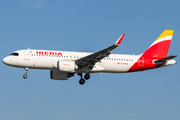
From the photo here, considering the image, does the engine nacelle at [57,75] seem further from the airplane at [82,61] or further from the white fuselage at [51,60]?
the white fuselage at [51,60]

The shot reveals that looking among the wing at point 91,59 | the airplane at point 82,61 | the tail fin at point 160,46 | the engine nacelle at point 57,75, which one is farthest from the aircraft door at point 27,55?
the tail fin at point 160,46

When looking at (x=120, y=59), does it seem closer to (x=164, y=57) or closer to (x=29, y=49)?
(x=164, y=57)

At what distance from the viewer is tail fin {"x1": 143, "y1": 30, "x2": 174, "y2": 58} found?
45.2 meters

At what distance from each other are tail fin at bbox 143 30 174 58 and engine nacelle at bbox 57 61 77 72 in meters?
10.3

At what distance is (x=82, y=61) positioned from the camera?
40.8 m

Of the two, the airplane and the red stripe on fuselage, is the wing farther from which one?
the red stripe on fuselage

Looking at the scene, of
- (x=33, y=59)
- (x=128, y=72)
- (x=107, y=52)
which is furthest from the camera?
(x=128, y=72)

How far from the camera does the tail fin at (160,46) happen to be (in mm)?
45219

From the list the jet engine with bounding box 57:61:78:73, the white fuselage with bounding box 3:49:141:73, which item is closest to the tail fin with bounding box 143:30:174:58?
the white fuselage with bounding box 3:49:141:73

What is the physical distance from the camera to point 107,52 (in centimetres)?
3866

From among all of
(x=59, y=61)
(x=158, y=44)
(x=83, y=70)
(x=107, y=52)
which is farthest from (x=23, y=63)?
(x=158, y=44)

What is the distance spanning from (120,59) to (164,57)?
21.8ft

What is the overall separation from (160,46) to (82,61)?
1215 centimetres

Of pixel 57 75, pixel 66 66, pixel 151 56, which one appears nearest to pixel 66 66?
pixel 66 66
